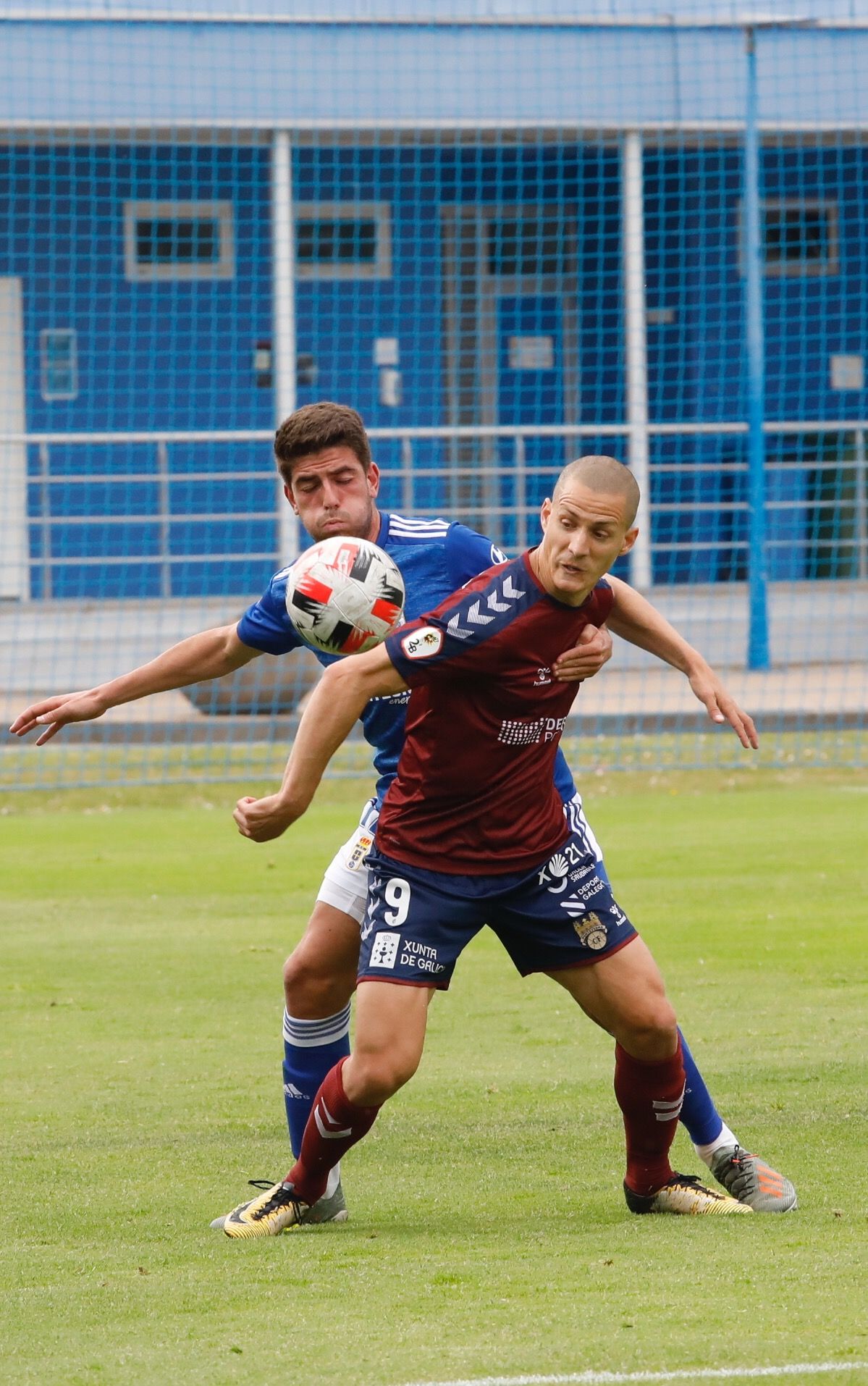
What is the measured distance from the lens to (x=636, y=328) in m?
17.3

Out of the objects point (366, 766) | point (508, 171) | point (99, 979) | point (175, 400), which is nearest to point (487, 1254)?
point (99, 979)

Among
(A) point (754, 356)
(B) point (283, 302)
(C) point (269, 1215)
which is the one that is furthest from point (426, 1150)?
(B) point (283, 302)

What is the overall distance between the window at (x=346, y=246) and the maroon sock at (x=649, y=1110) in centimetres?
1664

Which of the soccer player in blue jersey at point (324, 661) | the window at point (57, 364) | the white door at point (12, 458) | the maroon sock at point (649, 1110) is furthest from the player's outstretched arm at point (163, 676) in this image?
the window at point (57, 364)

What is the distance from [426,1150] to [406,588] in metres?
1.55

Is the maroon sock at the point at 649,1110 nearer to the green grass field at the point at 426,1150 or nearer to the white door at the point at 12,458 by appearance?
the green grass field at the point at 426,1150

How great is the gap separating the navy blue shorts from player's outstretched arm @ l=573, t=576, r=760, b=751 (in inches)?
18.3

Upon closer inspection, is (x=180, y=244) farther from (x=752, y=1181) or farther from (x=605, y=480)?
(x=752, y=1181)

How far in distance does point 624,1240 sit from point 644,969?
59 cm

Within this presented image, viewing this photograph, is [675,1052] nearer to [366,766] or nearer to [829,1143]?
[829,1143]

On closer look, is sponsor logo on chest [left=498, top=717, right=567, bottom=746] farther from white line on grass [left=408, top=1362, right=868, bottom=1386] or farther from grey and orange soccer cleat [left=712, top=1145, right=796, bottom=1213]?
white line on grass [left=408, top=1362, right=868, bottom=1386]

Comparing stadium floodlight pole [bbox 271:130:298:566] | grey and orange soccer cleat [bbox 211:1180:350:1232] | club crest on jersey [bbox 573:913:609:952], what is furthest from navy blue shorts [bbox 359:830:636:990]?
stadium floodlight pole [bbox 271:130:298:566]

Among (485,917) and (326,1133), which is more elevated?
(485,917)

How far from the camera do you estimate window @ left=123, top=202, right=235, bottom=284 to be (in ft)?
68.0
